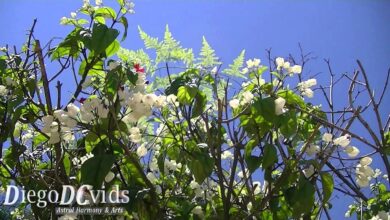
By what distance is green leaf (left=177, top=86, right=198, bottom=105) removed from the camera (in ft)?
3.31

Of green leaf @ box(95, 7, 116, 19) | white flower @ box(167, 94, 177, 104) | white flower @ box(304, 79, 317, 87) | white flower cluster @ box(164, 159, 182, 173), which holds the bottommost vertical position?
white flower cluster @ box(164, 159, 182, 173)

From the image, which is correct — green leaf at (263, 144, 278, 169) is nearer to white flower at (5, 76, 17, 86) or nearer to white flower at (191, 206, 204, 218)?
white flower at (191, 206, 204, 218)

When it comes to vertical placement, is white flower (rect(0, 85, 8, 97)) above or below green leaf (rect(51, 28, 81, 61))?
below

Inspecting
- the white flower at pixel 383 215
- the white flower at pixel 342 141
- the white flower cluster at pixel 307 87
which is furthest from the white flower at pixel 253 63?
the white flower at pixel 383 215

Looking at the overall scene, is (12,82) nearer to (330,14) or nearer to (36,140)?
(36,140)

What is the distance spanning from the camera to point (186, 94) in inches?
40.1

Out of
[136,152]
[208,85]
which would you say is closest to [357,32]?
[208,85]

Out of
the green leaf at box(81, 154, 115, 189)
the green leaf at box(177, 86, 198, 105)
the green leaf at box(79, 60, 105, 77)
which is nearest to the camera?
the green leaf at box(81, 154, 115, 189)

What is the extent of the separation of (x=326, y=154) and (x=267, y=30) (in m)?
1.01

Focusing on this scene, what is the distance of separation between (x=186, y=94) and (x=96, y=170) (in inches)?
9.0

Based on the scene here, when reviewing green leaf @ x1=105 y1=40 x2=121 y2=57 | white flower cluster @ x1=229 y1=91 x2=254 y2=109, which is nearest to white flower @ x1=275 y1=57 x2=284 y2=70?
white flower cluster @ x1=229 y1=91 x2=254 y2=109

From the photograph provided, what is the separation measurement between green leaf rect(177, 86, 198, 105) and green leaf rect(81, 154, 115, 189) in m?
0.19

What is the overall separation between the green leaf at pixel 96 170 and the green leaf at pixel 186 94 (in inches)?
7.3

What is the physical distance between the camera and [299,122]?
3.84 ft
